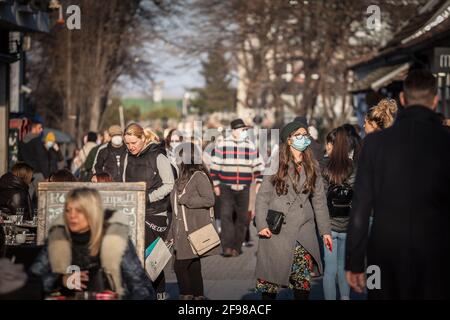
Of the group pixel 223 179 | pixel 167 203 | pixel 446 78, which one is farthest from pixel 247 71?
pixel 167 203

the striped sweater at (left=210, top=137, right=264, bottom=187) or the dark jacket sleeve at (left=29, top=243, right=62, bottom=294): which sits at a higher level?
the striped sweater at (left=210, top=137, right=264, bottom=187)

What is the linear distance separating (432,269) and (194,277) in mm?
5019

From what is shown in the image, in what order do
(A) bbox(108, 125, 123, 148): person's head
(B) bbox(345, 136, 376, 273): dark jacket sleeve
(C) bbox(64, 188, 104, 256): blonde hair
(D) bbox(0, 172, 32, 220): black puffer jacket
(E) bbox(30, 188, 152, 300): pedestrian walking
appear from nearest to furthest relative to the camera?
(B) bbox(345, 136, 376, 273): dark jacket sleeve
(C) bbox(64, 188, 104, 256): blonde hair
(E) bbox(30, 188, 152, 300): pedestrian walking
(D) bbox(0, 172, 32, 220): black puffer jacket
(A) bbox(108, 125, 123, 148): person's head

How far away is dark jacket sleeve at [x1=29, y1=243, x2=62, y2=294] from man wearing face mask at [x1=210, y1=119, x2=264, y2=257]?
30.8ft

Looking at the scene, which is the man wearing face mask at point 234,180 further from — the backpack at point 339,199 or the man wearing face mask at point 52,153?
the man wearing face mask at point 52,153

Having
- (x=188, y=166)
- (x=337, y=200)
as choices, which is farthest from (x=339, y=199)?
(x=188, y=166)

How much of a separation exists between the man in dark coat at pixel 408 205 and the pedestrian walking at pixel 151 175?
172 inches

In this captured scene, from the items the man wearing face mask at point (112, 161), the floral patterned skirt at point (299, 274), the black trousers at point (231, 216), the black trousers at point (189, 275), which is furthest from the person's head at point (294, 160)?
the black trousers at point (231, 216)

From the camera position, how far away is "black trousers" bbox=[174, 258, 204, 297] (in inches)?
418

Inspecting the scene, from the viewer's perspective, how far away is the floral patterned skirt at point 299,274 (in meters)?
9.26

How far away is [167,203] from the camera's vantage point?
10.7 m

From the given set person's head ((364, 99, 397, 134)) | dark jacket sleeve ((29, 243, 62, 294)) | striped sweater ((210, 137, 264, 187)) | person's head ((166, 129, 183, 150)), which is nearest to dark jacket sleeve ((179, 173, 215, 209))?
person's head ((364, 99, 397, 134))

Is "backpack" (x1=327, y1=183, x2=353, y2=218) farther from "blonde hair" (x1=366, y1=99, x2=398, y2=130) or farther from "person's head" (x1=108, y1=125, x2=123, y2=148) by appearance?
"person's head" (x1=108, y1=125, x2=123, y2=148)

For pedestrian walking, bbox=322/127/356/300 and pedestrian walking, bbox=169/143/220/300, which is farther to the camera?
pedestrian walking, bbox=169/143/220/300
